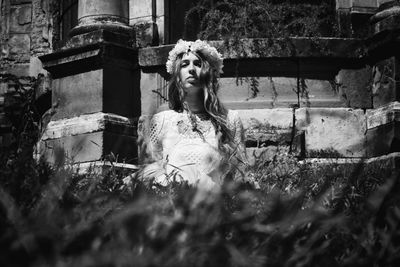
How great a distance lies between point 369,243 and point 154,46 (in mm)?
4500

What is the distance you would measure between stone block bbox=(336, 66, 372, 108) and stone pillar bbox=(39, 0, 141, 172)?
6.09 feet

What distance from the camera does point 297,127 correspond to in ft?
21.4

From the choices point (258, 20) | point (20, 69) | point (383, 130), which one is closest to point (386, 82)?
point (383, 130)

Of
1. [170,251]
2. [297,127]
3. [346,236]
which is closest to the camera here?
[170,251]

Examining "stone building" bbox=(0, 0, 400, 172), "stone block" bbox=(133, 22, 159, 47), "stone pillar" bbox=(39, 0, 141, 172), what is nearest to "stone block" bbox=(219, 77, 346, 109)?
"stone building" bbox=(0, 0, 400, 172)

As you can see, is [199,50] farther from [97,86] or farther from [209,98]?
[97,86]

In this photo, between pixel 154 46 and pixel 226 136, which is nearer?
pixel 226 136

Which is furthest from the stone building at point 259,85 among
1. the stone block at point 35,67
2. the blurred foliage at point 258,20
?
the stone block at point 35,67

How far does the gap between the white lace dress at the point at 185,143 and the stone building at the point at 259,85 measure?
0.97 m

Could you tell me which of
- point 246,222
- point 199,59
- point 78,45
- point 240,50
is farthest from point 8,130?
point 246,222

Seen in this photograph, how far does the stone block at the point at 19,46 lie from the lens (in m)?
9.21

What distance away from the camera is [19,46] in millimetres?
9227

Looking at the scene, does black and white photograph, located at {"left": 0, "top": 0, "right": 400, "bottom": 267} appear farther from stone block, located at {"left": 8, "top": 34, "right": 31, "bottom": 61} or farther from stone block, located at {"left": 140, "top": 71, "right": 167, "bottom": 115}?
stone block, located at {"left": 8, "top": 34, "right": 31, "bottom": 61}

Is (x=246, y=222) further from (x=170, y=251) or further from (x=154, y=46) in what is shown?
(x=154, y=46)
